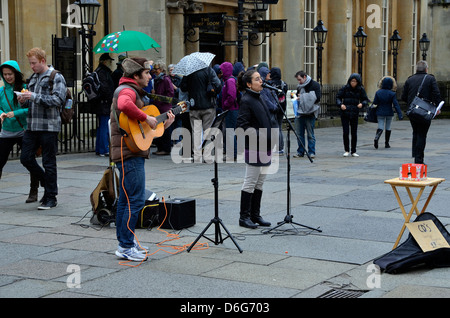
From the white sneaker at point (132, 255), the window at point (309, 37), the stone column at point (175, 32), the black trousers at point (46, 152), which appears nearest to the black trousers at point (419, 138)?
the black trousers at point (46, 152)

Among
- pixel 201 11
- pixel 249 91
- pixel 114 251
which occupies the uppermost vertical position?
pixel 201 11

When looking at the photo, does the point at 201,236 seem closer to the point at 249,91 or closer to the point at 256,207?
the point at 256,207

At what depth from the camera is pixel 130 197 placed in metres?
6.68

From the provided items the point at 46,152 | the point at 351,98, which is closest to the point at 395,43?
the point at 351,98

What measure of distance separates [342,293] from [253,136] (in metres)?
2.77

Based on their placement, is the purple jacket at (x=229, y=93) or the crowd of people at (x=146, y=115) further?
the purple jacket at (x=229, y=93)

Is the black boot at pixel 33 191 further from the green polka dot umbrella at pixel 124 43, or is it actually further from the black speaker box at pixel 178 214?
the green polka dot umbrella at pixel 124 43

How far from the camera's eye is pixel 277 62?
25.6 meters

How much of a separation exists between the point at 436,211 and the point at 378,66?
22408 millimetres

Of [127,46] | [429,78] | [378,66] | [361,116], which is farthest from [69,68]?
[378,66]

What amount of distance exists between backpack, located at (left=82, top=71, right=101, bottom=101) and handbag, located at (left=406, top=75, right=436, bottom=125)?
6075 mm

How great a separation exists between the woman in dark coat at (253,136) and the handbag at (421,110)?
5.28 m

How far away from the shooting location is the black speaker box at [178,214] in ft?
26.3

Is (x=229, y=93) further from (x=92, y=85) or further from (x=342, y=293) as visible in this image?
(x=342, y=293)
